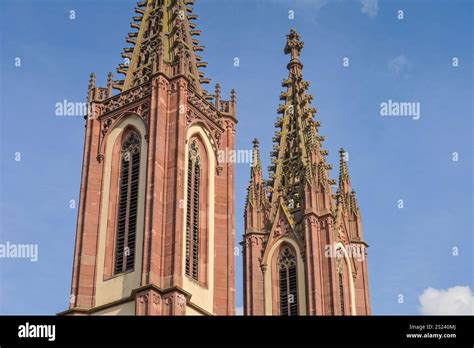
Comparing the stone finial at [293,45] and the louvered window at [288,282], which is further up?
the stone finial at [293,45]

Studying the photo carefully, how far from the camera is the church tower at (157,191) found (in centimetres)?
3719

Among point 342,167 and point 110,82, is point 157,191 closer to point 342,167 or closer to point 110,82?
point 110,82

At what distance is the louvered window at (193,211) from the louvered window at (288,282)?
42.0 feet

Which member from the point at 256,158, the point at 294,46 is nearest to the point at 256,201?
the point at 256,158

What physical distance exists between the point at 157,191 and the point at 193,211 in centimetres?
258

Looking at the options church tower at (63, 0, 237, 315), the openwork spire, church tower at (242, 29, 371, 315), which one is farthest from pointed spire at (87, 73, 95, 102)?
the openwork spire

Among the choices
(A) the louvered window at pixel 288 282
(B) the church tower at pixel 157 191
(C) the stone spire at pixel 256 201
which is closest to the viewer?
(B) the church tower at pixel 157 191

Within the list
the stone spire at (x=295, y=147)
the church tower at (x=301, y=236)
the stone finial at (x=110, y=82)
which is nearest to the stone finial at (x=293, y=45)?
the stone spire at (x=295, y=147)

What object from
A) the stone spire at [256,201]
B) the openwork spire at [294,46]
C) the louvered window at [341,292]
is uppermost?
the openwork spire at [294,46]

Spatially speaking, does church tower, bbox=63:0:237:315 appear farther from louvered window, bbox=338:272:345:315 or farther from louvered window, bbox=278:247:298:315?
louvered window, bbox=338:272:345:315

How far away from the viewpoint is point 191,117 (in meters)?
42.7

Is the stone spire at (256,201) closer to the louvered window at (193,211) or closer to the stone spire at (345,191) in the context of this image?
the stone spire at (345,191)

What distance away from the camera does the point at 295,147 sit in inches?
2373
